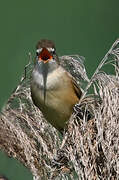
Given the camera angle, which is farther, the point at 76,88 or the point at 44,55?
the point at 76,88

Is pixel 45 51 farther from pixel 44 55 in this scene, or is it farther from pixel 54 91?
pixel 54 91

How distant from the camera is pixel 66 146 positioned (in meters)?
2.29

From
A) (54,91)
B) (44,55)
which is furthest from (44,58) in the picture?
(54,91)

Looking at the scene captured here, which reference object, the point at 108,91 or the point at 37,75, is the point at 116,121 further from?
the point at 37,75

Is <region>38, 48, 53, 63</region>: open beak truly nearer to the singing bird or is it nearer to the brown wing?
the singing bird

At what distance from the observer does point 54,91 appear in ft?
8.61

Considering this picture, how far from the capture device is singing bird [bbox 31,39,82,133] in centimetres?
261

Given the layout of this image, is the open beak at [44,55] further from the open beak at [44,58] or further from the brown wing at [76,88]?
the brown wing at [76,88]

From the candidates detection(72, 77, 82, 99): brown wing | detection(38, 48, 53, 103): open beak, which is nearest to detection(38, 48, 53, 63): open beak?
detection(38, 48, 53, 103): open beak

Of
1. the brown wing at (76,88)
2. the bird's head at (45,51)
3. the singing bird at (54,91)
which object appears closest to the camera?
the bird's head at (45,51)

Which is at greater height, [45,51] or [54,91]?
[45,51]

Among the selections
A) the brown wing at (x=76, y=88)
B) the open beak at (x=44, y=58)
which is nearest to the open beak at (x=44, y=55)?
the open beak at (x=44, y=58)

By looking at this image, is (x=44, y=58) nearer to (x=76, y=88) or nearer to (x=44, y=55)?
(x=44, y=55)

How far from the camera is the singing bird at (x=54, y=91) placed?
8.55 feet
